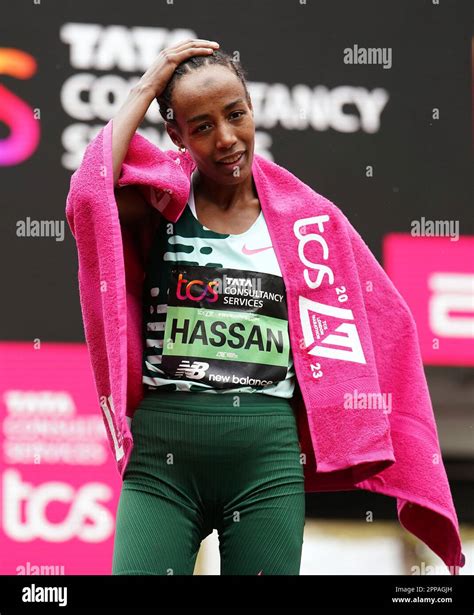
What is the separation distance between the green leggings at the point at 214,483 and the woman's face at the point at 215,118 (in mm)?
416

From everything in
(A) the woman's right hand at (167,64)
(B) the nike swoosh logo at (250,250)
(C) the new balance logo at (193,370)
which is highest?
(A) the woman's right hand at (167,64)

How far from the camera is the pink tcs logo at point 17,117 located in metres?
3.75

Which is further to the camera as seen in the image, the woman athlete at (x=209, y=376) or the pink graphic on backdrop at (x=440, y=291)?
the pink graphic on backdrop at (x=440, y=291)

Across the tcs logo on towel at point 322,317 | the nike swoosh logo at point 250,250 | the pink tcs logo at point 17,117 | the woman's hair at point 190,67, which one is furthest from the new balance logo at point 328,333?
the pink tcs logo at point 17,117

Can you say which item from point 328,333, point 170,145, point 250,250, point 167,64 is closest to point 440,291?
point 170,145

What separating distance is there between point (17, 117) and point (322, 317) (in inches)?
76.1

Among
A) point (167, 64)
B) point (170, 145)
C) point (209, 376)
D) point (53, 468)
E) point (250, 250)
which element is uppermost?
point (170, 145)

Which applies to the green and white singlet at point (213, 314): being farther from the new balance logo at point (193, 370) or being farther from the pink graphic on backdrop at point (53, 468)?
the pink graphic on backdrop at point (53, 468)

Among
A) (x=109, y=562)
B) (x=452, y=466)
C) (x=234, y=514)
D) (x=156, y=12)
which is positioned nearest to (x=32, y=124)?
(x=156, y=12)

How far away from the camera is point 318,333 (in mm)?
2146

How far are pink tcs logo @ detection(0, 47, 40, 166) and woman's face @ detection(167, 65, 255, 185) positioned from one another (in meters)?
1.78

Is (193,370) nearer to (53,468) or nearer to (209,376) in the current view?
(209,376)

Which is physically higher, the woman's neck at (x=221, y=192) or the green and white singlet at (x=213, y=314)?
the woman's neck at (x=221, y=192)

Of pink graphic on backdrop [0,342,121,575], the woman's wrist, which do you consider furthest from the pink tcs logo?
the woman's wrist
